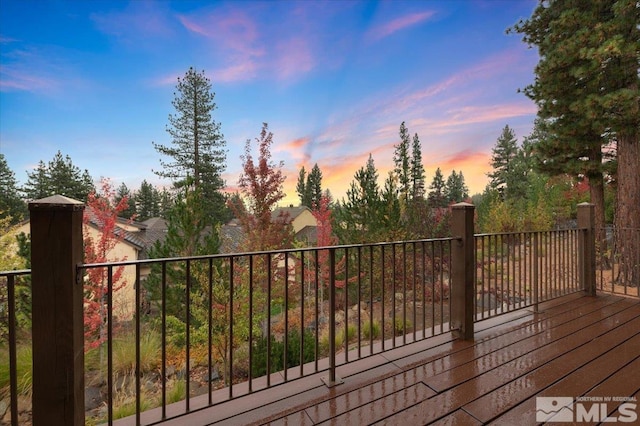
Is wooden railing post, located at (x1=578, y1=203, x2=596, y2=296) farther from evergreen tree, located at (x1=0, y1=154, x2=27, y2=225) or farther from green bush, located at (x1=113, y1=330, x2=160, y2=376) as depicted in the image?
evergreen tree, located at (x1=0, y1=154, x2=27, y2=225)

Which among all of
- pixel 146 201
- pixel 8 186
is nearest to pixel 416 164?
pixel 146 201

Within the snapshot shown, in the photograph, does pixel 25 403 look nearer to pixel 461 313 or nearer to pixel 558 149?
pixel 461 313

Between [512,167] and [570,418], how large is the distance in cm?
2996

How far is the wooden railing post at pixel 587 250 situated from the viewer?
408 centimetres

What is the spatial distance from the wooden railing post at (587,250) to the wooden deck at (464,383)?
4.11ft

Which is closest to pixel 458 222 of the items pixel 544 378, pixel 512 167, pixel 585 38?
pixel 544 378

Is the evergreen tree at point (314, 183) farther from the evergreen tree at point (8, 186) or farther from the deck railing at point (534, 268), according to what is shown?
the deck railing at point (534, 268)

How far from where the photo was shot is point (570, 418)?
1668 millimetres

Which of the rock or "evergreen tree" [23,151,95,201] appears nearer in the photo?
the rock

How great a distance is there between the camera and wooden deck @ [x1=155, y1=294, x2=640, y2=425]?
1.76 meters

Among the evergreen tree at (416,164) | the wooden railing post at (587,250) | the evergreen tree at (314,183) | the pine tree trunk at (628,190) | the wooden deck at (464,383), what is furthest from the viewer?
the evergreen tree at (314,183)

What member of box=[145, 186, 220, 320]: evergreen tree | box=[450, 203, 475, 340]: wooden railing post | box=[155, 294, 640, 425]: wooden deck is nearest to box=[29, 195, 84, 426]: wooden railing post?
box=[155, 294, 640, 425]: wooden deck

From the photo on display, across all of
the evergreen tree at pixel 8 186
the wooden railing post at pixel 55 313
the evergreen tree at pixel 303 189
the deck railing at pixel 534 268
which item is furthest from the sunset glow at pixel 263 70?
the evergreen tree at pixel 303 189

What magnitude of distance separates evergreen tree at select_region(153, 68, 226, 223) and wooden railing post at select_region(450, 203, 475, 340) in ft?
53.2
